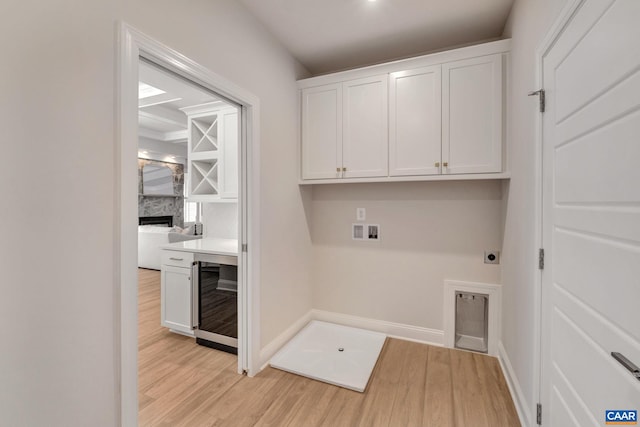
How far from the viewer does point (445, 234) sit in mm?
2615

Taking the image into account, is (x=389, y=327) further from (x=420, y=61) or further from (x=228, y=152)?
(x=228, y=152)

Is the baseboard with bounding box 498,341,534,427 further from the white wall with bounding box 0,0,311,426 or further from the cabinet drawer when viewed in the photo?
the cabinet drawer

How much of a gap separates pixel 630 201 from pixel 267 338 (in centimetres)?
234

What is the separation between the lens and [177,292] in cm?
275

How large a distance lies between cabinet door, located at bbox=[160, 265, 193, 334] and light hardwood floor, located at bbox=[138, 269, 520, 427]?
0.27m

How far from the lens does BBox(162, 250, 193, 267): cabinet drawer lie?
8.75ft

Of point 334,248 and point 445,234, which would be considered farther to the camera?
point 334,248

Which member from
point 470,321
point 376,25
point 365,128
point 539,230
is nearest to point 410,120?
point 365,128

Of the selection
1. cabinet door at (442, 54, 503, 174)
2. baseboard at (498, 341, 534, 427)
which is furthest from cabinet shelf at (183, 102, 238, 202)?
baseboard at (498, 341, 534, 427)

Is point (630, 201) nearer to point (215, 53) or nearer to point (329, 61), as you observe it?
point (215, 53)

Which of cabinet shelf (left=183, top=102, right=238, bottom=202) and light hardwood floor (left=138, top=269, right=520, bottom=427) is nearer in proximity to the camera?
light hardwood floor (left=138, top=269, right=520, bottom=427)

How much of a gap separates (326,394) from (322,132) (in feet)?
7.27

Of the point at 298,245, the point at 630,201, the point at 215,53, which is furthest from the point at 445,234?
the point at 215,53

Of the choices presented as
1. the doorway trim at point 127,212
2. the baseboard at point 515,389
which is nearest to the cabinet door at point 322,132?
the doorway trim at point 127,212
